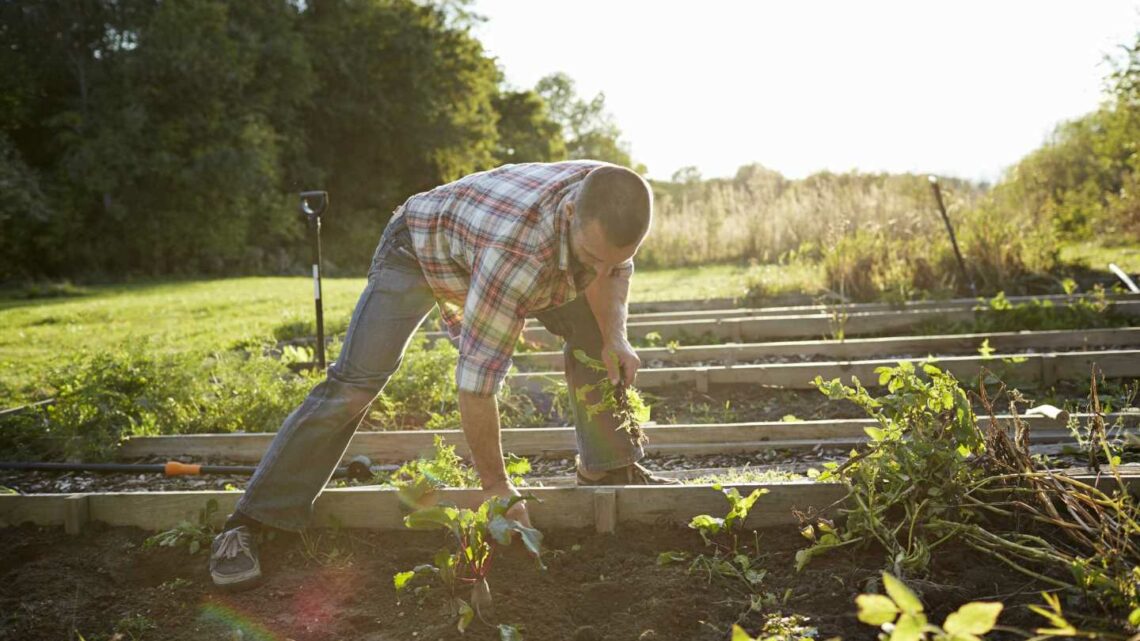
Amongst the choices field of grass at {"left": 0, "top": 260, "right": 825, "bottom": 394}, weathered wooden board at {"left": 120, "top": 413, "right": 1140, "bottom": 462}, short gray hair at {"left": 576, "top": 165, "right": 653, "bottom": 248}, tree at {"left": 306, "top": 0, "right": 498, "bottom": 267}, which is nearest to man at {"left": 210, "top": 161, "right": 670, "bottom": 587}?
short gray hair at {"left": 576, "top": 165, "right": 653, "bottom": 248}

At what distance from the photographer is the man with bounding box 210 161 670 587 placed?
8.29 ft

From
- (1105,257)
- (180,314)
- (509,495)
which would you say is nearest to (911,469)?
(509,495)

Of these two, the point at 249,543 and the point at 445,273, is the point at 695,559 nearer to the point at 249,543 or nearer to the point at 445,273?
the point at 445,273

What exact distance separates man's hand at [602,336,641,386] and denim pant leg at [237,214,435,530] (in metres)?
0.69

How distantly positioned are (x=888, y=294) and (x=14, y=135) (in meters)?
22.4

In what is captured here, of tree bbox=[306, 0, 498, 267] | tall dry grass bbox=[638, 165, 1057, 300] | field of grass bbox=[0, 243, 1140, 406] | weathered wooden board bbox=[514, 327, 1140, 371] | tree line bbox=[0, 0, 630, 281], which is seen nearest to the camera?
weathered wooden board bbox=[514, 327, 1140, 371]

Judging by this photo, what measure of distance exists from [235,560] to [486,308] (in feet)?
4.00

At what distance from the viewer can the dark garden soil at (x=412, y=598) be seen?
7.66ft

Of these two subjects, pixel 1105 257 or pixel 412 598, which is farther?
pixel 1105 257

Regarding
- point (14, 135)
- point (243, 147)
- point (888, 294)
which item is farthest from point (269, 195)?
point (888, 294)

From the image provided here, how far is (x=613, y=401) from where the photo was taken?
3043mm

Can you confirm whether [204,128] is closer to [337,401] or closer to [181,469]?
[181,469]

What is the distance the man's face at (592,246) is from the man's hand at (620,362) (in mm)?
510

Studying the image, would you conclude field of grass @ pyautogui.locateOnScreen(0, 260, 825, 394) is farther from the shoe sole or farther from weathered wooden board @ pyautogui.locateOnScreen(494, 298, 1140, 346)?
the shoe sole
